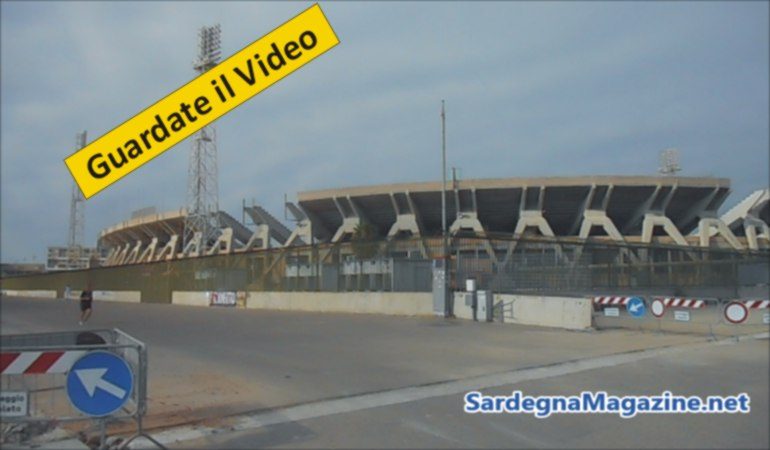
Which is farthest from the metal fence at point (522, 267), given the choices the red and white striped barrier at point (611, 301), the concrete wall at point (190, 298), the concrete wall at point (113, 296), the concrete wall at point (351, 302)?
the concrete wall at point (113, 296)

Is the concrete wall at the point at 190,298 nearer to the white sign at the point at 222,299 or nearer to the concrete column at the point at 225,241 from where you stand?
the white sign at the point at 222,299

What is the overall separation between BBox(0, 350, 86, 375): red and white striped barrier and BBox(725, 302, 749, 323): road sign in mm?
14176

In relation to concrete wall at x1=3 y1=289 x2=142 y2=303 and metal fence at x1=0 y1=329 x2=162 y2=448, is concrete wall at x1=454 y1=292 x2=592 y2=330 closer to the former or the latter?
metal fence at x1=0 y1=329 x2=162 y2=448

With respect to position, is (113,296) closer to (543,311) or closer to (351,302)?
(351,302)

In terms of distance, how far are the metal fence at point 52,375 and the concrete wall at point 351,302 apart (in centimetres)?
1740

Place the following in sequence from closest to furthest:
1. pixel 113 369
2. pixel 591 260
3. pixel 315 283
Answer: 1. pixel 113 369
2. pixel 591 260
3. pixel 315 283

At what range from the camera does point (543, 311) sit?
19.2 m

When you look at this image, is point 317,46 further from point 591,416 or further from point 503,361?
point 503,361

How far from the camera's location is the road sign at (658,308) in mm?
16125

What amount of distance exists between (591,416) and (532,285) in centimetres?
1446

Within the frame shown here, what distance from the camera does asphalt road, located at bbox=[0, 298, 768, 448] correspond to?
6.57 m

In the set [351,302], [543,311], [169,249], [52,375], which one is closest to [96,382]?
[52,375]

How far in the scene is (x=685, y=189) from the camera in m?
71.9

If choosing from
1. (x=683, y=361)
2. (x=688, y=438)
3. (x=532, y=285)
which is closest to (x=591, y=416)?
(x=688, y=438)
